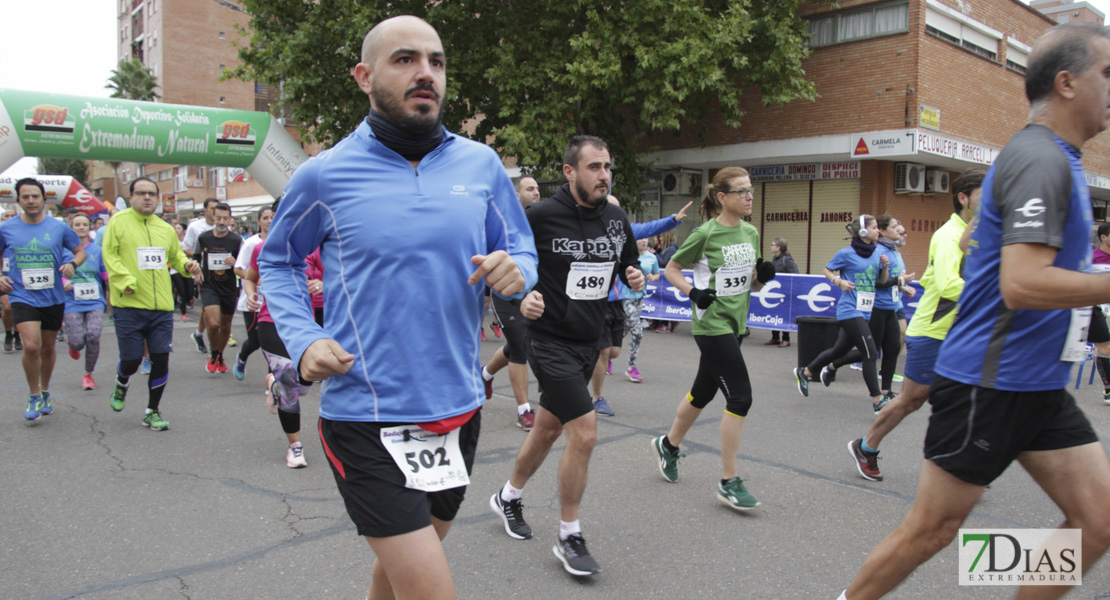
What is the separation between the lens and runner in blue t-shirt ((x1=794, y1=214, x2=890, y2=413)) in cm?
694

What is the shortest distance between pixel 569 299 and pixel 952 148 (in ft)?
54.8

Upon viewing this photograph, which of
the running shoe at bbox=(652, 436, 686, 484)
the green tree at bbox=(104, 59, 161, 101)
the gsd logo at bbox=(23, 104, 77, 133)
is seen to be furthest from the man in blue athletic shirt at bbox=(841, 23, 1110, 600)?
Answer: the green tree at bbox=(104, 59, 161, 101)

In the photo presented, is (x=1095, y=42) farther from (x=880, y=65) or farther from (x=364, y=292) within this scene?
(x=880, y=65)

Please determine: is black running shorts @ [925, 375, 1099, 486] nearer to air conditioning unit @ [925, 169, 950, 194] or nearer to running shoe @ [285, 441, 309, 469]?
running shoe @ [285, 441, 309, 469]

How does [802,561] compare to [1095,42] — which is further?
[802,561]

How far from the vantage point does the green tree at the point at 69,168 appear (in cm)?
6656

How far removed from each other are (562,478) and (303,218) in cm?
200

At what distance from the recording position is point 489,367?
6.89 metres

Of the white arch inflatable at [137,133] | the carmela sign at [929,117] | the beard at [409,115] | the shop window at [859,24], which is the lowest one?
the beard at [409,115]

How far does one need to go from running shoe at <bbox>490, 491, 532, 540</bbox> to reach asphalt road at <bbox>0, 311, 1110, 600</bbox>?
0.20 ft

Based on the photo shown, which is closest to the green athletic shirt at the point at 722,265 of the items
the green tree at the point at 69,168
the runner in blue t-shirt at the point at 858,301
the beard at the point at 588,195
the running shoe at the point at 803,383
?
the beard at the point at 588,195

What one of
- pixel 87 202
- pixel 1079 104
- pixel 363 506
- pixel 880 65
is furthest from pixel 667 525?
pixel 87 202

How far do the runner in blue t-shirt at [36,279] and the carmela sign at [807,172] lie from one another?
660 inches

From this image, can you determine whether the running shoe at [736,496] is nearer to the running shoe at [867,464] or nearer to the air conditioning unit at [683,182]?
the running shoe at [867,464]
